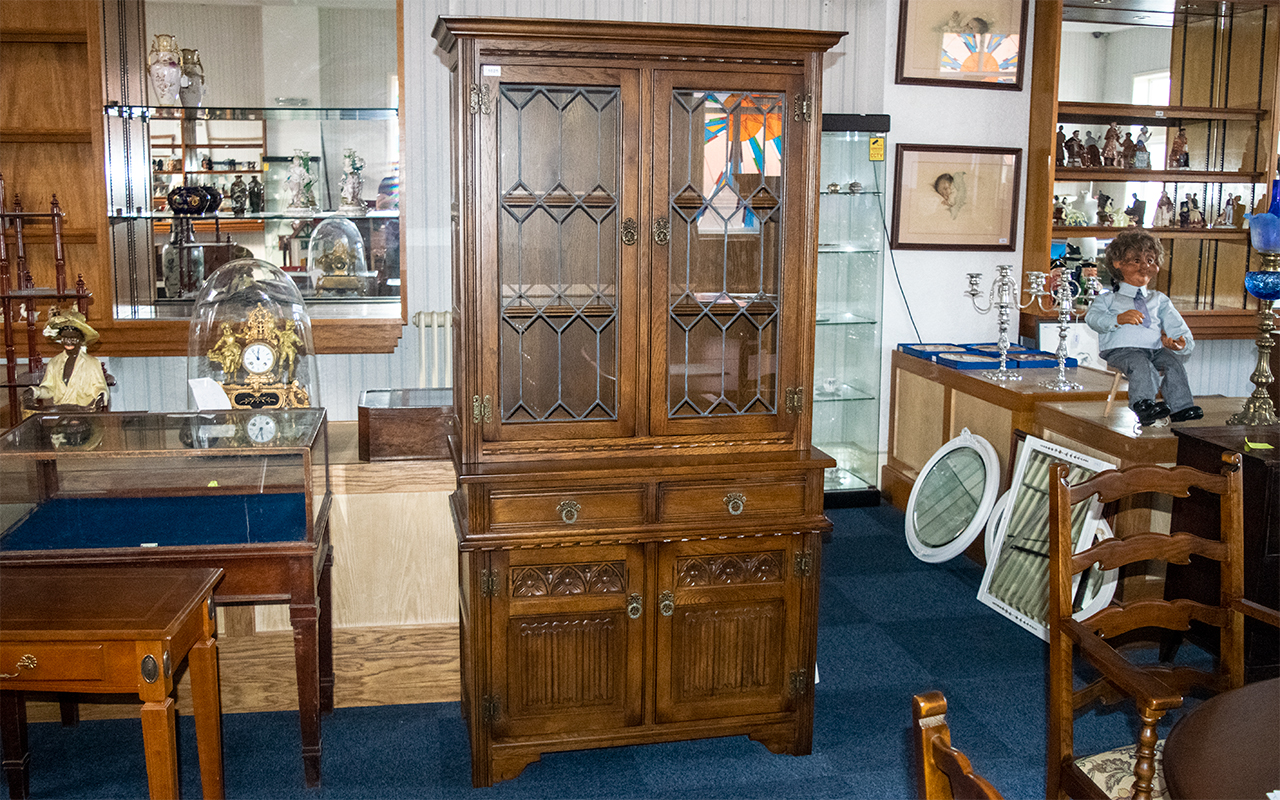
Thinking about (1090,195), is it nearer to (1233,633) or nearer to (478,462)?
(1233,633)

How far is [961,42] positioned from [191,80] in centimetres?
383

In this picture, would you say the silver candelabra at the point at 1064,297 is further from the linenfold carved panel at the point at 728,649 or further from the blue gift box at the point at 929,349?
the linenfold carved panel at the point at 728,649

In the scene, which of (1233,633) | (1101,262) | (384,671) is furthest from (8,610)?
(1101,262)

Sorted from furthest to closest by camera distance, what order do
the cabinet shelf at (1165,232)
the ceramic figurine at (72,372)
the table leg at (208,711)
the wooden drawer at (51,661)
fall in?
the cabinet shelf at (1165,232) < the ceramic figurine at (72,372) < the table leg at (208,711) < the wooden drawer at (51,661)

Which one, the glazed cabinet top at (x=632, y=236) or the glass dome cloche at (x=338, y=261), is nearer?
the glazed cabinet top at (x=632, y=236)

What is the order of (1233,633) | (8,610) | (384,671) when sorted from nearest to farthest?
(8,610)
(1233,633)
(384,671)

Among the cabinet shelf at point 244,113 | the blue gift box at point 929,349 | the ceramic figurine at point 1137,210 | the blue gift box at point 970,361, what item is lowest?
the blue gift box at point 970,361

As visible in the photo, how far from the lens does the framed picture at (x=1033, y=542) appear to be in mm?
3854

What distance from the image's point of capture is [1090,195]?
19.2 ft

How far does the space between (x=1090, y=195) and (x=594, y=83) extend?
13.6 feet

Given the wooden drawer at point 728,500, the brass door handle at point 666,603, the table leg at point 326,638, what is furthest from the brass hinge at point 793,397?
the table leg at point 326,638

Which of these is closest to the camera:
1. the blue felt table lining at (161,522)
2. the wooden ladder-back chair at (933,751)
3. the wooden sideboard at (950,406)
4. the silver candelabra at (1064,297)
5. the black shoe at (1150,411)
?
the wooden ladder-back chair at (933,751)

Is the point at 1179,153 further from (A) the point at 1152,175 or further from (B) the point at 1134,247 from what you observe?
(B) the point at 1134,247

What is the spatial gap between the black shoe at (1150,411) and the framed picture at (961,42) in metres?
2.32
